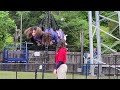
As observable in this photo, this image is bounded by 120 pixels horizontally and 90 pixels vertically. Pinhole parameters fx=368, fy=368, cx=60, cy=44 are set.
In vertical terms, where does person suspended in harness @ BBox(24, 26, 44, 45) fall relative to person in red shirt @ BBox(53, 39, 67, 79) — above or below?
above

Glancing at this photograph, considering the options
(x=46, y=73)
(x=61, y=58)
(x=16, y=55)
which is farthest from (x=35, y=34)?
(x=16, y=55)

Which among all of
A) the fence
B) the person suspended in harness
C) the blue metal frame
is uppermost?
the person suspended in harness

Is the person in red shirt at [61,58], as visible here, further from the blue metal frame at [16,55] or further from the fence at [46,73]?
the blue metal frame at [16,55]

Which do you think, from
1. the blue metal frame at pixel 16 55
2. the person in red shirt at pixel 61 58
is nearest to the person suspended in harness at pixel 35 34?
the person in red shirt at pixel 61 58

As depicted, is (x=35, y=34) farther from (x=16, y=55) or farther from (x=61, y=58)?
(x=16, y=55)

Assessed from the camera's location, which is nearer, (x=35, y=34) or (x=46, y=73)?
(x=35, y=34)

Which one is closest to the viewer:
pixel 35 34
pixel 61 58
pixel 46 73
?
pixel 61 58

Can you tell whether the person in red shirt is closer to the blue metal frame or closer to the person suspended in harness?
the person suspended in harness

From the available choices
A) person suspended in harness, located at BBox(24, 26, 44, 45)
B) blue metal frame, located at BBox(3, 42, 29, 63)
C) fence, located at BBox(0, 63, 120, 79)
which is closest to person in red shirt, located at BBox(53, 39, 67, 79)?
fence, located at BBox(0, 63, 120, 79)
